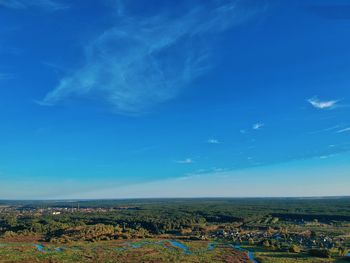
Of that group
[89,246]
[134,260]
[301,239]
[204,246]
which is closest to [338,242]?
[301,239]

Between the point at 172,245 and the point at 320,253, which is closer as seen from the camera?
the point at 320,253

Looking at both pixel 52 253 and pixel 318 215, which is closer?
pixel 52 253

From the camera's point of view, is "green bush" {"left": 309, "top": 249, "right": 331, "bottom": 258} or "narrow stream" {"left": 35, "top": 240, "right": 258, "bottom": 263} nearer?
"green bush" {"left": 309, "top": 249, "right": 331, "bottom": 258}

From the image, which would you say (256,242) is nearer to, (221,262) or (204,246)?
(204,246)

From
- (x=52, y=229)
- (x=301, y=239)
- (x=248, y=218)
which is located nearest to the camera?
(x=301, y=239)

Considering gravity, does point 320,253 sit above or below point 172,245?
below

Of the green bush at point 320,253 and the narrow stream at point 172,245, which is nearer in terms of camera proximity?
the green bush at point 320,253

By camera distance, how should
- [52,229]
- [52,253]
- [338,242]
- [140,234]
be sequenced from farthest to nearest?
[52,229] → [140,234] → [338,242] → [52,253]

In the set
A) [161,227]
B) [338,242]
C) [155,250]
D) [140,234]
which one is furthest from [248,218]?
[155,250]

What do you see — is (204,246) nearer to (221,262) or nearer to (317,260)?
(221,262)
